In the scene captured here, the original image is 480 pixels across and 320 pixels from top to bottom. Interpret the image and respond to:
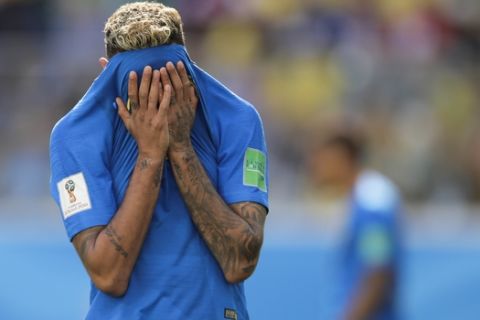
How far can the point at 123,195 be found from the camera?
3479 mm

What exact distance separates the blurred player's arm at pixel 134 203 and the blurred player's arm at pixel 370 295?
3.64 m

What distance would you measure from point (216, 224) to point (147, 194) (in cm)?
23

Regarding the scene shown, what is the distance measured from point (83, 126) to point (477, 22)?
8227mm

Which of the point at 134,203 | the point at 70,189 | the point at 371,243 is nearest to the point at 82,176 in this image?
the point at 70,189

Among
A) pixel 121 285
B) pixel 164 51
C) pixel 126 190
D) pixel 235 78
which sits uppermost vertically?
pixel 164 51

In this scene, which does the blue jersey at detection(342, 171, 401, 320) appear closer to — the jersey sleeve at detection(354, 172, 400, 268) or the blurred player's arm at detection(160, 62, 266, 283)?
the jersey sleeve at detection(354, 172, 400, 268)

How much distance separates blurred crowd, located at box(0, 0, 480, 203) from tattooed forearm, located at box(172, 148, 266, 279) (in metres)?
6.09

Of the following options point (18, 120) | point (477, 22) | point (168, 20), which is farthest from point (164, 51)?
point (477, 22)

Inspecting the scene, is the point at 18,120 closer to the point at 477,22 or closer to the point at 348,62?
the point at 348,62

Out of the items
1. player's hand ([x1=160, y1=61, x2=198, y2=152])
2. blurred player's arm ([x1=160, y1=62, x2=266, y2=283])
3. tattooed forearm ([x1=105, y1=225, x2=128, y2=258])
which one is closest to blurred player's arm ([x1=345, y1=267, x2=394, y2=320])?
blurred player's arm ([x1=160, y1=62, x2=266, y2=283])

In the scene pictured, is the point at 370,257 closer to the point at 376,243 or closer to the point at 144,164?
the point at 376,243

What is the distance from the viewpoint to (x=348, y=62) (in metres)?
10.4

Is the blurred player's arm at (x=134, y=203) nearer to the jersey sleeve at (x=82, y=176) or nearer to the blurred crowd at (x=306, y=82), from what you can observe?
the jersey sleeve at (x=82, y=176)

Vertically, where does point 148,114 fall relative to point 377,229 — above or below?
above
